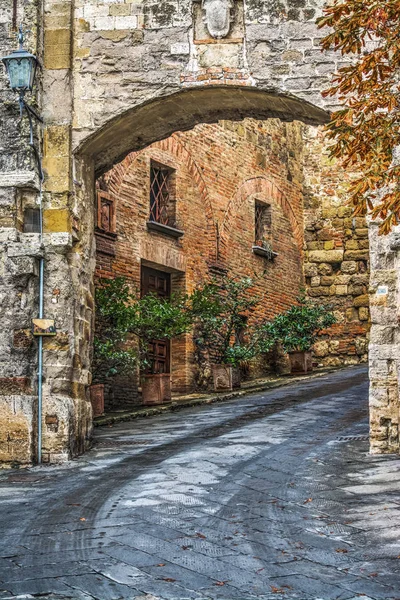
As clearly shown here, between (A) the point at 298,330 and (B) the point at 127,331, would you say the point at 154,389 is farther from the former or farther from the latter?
(A) the point at 298,330

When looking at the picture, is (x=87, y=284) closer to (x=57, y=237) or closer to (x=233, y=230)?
(x=57, y=237)

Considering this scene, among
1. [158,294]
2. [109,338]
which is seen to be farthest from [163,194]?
[109,338]

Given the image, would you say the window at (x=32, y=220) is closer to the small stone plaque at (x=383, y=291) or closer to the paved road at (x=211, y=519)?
the paved road at (x=211, y=519)

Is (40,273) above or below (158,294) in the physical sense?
below

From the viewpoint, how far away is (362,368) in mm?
18969

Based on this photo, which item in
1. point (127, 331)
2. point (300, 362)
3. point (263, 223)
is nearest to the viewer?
point (127, 331)

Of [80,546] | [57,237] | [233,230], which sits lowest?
[80,546]

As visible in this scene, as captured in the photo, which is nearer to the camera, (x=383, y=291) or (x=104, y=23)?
(x=383, y=291)

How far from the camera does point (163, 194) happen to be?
16.9m

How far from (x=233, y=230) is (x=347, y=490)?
11393 millimetres

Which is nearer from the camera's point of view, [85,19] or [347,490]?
[347,490]

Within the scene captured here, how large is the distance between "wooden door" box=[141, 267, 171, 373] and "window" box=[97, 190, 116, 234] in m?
1.40

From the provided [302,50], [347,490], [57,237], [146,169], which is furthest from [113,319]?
[347,490]

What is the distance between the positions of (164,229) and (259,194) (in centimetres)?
378
